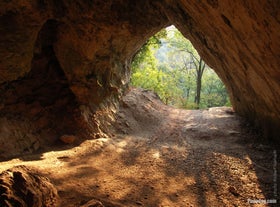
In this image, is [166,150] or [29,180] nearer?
[29,180]

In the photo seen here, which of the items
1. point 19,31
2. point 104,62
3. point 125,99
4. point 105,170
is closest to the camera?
point 105,170

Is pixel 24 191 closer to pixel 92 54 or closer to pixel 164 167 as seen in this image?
pixel 164 167

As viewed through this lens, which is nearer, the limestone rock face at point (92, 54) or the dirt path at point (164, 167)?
the dirt path at point (164, 167)

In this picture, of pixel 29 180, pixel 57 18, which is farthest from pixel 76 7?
pixel 29 180

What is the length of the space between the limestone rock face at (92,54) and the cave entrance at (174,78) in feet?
17.1

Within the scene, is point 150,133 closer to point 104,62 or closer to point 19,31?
point 104,62

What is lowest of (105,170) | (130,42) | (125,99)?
(105,170)

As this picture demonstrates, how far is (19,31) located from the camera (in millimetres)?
5746

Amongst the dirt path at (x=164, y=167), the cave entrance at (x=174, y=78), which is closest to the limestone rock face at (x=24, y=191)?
the dirt path at (x=164, y=167)

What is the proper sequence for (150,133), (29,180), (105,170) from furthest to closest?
(150,133), (105,170), (29,180)

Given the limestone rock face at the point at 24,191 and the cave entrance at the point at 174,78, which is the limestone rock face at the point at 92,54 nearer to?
the limestone rock face at the point at 24,191

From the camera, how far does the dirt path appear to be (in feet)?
13.4

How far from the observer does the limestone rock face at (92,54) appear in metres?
5.16

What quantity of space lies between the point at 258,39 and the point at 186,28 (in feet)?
14.7
